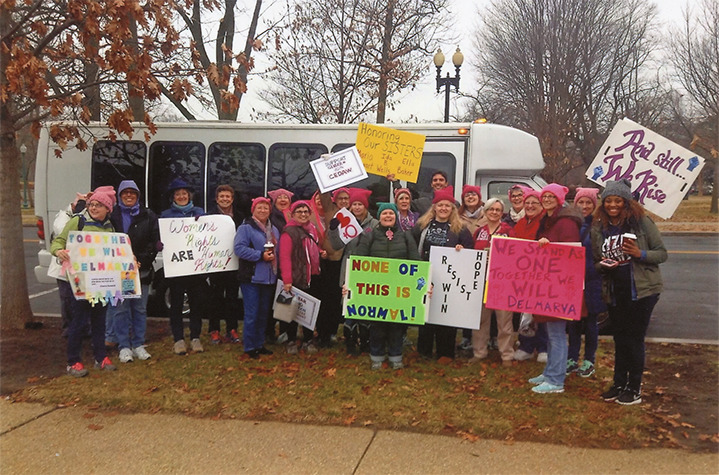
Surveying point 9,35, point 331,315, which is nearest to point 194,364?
point 331,315

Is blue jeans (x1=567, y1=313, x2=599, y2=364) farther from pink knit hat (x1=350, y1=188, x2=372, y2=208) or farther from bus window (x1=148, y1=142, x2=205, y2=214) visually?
bus window (x1=148, y1=142, x2=205, y2=214)

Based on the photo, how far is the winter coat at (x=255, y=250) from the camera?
623 cm

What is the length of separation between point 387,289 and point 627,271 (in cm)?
227

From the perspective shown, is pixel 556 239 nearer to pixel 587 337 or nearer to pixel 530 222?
pixel 530 222

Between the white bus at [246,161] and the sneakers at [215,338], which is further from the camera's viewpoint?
the white bus at [246,161]

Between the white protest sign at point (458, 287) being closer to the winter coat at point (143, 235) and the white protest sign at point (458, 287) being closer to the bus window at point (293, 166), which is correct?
the bus window at point (293, 166)

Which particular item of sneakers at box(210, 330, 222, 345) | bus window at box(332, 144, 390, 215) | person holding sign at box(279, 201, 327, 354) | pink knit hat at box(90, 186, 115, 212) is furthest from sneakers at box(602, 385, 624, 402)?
pink knit hat at box(90, 186, 115, 212)

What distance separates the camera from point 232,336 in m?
7.27

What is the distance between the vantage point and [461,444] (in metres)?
4.29

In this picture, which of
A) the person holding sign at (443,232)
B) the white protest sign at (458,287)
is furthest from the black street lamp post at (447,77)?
the white protest sign at (458,287)

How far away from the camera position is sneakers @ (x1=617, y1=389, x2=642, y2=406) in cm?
503

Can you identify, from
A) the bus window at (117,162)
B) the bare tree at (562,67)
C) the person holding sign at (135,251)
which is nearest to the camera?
the person holding sign at (135,251)

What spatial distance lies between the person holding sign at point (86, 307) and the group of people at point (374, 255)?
1 cm

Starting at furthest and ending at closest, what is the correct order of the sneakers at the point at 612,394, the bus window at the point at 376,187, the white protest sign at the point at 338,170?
the bus window at the point at 376,187
the white protest sign at the point at 338,170
the sneakers at the point at 612,394
